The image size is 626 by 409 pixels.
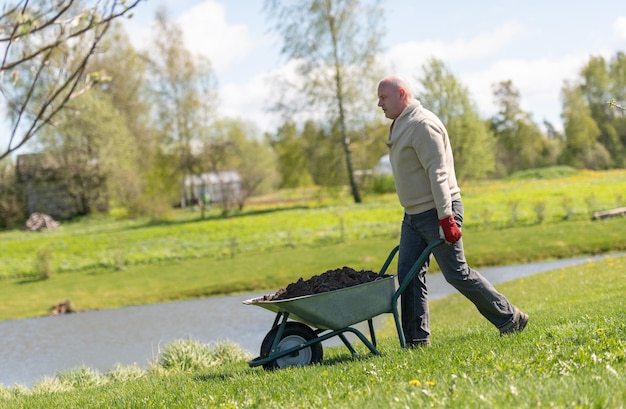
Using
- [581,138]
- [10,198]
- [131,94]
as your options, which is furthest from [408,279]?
[581,138]

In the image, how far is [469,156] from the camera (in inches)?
1594

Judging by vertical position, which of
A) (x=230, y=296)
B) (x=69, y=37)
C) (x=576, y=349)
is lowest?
(x=230, y=296)

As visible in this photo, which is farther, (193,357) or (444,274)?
(193,357)

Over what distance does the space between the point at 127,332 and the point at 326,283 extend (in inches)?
365

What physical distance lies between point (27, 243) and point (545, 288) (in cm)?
2471

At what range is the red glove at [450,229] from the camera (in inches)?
216

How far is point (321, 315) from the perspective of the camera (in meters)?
5.48

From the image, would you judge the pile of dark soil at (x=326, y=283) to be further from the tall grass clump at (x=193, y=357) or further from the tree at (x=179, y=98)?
the tree at (x=179, y=98)

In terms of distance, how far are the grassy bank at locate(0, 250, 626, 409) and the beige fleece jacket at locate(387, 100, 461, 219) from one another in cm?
111

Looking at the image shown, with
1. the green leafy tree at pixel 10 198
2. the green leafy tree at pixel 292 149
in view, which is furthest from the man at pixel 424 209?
the green leafy tree at pixel 10 198

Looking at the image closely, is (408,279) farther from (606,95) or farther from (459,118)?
(606,95)

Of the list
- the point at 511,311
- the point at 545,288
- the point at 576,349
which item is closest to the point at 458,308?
the point at 545,288

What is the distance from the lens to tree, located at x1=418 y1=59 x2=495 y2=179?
133 feet

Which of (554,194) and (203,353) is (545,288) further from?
(554,194)
